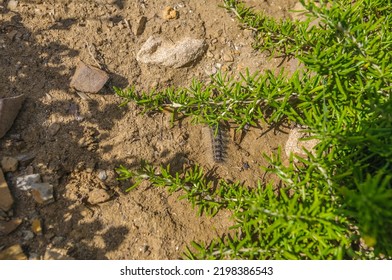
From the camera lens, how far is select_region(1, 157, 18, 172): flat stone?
281 centimetres

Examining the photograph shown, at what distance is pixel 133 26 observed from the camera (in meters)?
3.42

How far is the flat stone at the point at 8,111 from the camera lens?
2.86 m

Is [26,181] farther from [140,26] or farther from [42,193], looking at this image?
[140,26]

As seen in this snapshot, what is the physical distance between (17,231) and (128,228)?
34.3 inches

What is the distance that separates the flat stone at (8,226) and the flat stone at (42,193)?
0.22m

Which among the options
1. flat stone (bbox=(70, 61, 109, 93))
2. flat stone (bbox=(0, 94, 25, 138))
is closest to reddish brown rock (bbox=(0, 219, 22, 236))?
flat stone (bbox=(0, 94, 25, 138))

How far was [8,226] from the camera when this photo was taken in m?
2.67

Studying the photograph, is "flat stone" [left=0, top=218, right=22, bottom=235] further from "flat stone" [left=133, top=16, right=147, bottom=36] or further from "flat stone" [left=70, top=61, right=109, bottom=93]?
"flat stone" [left=133, top=16, right=147, bottom=36]

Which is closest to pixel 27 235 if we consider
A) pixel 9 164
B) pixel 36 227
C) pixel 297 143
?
pixel 36 227

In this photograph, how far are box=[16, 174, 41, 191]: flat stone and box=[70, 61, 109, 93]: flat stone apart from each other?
880 mm

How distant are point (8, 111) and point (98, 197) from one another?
1.07 metres

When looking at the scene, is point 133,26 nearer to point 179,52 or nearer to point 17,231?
point 179,52

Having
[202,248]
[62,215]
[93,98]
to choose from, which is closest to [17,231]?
[62,215]

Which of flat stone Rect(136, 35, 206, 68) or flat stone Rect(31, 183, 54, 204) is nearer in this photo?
flat stone Rect(31, 183, 54, 204)
